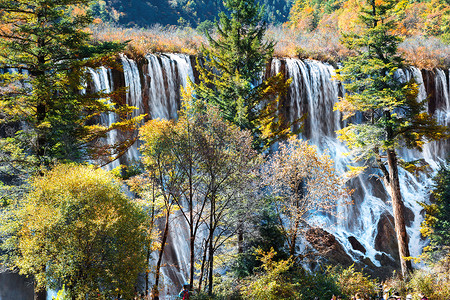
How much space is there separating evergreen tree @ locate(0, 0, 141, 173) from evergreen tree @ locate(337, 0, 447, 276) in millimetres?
10366

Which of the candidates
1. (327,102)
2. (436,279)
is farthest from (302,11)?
(436,279)

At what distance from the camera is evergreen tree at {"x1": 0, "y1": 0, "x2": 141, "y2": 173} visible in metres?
10.7

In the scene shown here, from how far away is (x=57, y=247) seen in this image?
8289 millimetres

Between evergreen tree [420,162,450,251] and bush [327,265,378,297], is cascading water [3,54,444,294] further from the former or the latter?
bush [327,265,378,297]

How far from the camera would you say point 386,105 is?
14492 millimetres

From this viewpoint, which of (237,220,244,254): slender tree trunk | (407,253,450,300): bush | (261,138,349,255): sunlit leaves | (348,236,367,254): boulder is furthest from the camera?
(348,236,367,254): boulder

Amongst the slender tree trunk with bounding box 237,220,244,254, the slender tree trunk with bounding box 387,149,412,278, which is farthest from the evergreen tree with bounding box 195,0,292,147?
the slender tree trunk with bounding box 387,149,412,278

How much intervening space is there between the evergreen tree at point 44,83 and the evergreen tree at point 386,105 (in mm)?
10366

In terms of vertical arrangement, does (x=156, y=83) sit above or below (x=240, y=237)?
above

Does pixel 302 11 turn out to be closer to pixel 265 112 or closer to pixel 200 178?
pixel 265 112

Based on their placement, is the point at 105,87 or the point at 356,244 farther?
the point at 356,244

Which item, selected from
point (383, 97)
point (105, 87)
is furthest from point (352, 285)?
point (105, 87)

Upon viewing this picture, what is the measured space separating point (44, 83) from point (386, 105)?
12.9m

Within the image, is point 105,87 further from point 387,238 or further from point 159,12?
point 159,12
